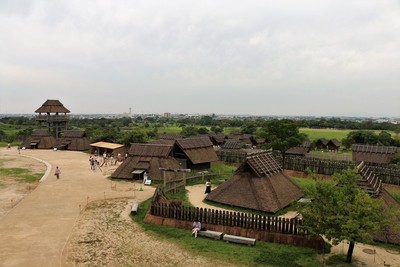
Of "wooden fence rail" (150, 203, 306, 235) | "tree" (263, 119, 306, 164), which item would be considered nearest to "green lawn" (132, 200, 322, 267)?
"wooden fence rail" (150, 203, 306, 235)

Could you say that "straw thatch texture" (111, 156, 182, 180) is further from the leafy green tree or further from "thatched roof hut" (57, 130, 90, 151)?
the leafy green tree

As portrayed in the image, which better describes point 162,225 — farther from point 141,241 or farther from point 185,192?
point 185,192

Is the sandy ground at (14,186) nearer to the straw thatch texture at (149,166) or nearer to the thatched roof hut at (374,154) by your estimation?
the straw thatch texture at (149,166)

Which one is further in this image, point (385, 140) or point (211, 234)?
point (385, 140)

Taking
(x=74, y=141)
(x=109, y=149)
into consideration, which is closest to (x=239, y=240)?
(x=109, y=149)

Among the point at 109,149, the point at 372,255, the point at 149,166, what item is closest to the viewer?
the point at 372,255

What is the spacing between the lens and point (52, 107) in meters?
61.9

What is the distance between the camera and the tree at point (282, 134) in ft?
117

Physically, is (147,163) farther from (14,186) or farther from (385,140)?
(385,140)

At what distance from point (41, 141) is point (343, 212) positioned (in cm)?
5793

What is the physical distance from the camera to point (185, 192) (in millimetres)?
25078

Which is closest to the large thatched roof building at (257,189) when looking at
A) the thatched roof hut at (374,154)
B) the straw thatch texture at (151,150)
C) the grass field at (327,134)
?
the straw thatch texture at (151,150)

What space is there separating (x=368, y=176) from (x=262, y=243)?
7.85 metres

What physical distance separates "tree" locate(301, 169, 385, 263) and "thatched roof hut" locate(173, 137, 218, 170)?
69.6 feet
